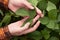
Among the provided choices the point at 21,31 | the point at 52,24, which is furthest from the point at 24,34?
the point at 52,24

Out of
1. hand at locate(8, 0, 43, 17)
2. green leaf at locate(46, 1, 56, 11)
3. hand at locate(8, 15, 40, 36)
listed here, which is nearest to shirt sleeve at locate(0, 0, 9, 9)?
hand at locate(8, 0, 43, 17)

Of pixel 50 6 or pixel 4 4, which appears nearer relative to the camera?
pixel 50 6

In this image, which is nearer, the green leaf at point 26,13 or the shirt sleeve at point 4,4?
the green leaf at point 26,13

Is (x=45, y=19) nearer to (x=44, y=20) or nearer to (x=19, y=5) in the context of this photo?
(x=44, y=20)

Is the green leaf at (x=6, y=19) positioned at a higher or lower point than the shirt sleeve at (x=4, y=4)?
lower

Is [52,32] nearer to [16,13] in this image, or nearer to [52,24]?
[52,24]

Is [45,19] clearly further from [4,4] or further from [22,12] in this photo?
[4,4]

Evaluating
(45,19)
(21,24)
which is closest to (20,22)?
(21,24)

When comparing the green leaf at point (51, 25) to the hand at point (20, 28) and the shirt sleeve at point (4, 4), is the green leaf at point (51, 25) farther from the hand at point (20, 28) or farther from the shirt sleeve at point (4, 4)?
the shirt sleeve at point (4, 4)

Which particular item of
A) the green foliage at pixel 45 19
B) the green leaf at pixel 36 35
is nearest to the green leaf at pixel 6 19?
the green foliage at pixel 45 19

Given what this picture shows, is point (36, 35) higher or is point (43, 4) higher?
point (43, 4)
